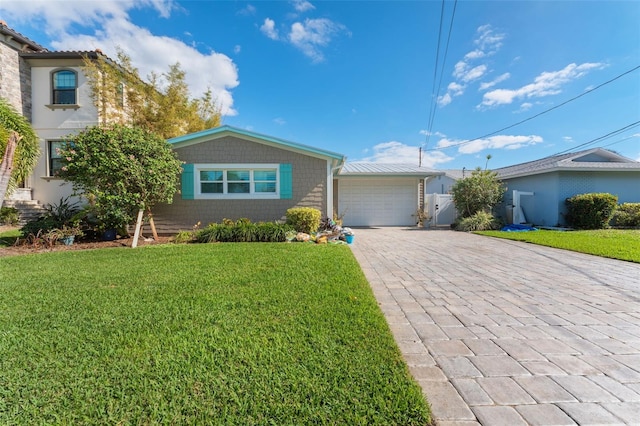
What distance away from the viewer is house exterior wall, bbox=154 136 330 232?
31.0ft

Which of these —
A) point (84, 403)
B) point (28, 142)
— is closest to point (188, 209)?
point (28, 142)

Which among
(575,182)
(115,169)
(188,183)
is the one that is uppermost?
(575,182)

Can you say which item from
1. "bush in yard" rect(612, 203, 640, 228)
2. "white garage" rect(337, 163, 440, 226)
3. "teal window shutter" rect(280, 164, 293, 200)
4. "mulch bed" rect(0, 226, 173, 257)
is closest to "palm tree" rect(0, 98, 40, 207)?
"mulch bed" rect(0, 226, 173, 257)

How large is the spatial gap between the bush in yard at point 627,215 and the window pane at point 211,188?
56.4 ft

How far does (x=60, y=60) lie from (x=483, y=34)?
18975 mm

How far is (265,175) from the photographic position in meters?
9.66

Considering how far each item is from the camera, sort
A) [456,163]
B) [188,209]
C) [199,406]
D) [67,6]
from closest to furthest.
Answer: [199,406]
[67,6]
[188,209]
[456,163]

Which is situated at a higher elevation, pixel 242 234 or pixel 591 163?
pixel 591 163

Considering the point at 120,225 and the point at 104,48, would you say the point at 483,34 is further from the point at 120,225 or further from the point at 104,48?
the point at 104,48

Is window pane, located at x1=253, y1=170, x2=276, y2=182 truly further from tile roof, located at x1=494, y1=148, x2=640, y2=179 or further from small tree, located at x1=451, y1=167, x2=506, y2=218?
tile roof, located at x1=494, y1=148, x2=640, y2=179

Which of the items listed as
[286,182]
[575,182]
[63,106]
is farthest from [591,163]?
[63,106]

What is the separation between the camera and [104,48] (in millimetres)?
11797

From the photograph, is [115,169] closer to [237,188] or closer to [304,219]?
[237,188]

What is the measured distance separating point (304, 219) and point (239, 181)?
10.1 ft
